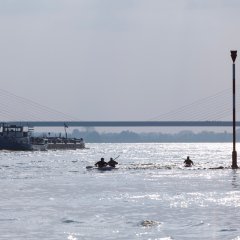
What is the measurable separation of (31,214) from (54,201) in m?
8.92

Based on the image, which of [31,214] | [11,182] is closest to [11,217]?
[31,214]

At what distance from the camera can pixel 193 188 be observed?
67.9 m

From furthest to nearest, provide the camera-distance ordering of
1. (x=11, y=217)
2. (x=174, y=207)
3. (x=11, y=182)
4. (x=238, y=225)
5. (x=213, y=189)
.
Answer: (x=11, y=182) → (x=213, y=189) → (x=174, y=207) → (x=11, y=217) → (x=238, y=225)

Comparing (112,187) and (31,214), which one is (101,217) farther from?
(112,187)

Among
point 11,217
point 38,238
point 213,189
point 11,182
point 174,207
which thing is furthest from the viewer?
point 11,182

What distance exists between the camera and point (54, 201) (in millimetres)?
54719

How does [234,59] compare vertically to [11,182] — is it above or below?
above

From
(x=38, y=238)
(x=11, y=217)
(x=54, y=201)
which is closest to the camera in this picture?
(x=38, y=238)

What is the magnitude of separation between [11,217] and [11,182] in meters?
33.2

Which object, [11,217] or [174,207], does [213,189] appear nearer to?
[174,207]

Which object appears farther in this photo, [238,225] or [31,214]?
[31,214]

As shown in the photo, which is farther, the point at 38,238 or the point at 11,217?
the point at 11,217

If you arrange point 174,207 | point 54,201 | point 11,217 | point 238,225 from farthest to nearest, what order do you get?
point 54,201, point 174,207, point 11,217, point 238,225

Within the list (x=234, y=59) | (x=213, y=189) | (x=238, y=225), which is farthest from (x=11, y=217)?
(x=234, y=59)
